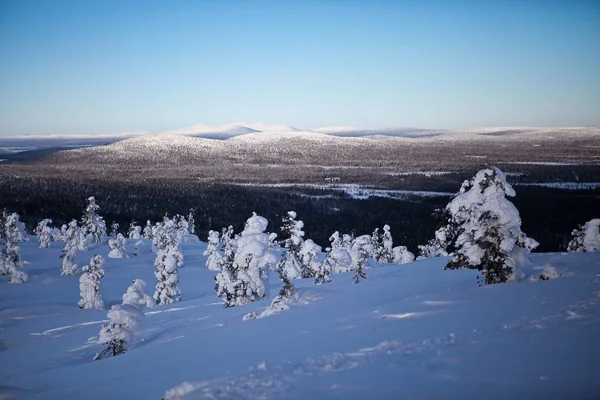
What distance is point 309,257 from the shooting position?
30.0m

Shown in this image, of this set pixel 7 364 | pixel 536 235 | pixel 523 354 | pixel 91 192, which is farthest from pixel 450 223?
pixel 91 192

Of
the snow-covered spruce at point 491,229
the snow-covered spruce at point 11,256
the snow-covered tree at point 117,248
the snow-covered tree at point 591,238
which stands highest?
the snow-covered spruce at point 491,229

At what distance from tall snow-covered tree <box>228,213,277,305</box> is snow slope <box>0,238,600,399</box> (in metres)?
6.13

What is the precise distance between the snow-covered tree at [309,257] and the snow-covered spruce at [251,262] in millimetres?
7242

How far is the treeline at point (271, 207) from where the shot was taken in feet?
313

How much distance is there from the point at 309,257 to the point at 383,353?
22.7 m

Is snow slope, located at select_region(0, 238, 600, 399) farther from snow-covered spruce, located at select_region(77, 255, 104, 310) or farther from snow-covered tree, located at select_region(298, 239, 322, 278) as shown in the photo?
snow-covered spruce, located at select_region(77, 255, 104, 310)

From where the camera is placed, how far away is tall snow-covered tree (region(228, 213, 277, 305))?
19.8 meters

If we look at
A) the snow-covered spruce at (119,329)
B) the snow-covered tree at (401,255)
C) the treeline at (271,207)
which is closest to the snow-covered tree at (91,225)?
the treeline at (271,207)

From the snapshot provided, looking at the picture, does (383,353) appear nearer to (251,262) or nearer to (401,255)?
(251,262)

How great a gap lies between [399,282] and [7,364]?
583 inches

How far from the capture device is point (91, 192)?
440 feet

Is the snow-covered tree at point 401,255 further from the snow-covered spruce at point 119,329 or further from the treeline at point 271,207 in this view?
the treeline at point 271,207

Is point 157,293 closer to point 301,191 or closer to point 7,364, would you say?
point 7,364
